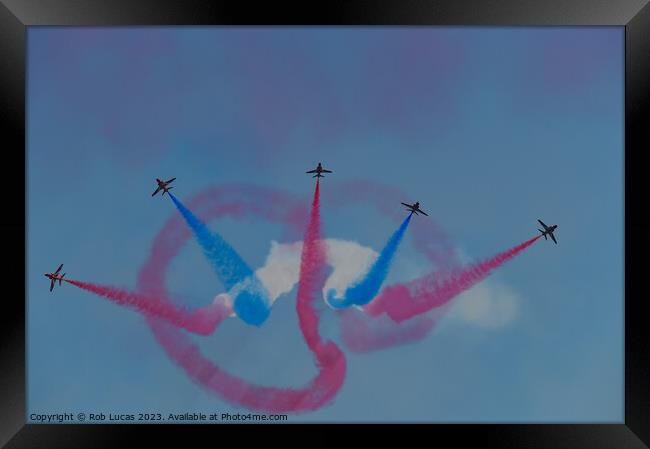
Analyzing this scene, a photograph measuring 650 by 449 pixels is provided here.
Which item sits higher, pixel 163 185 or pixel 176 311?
pixel 163 185

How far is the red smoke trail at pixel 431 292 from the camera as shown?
40.3 ft

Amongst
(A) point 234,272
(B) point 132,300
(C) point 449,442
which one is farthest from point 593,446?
(B) point 132,300

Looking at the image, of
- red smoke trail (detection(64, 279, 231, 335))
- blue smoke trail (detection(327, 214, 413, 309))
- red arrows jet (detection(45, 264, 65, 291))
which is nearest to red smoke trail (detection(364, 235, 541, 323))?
blue smoke trail (detection(327, 214, 413, 309))

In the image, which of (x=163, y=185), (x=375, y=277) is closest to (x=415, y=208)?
(x=375, y=277)

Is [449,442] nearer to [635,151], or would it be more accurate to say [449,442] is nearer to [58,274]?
[635,151]

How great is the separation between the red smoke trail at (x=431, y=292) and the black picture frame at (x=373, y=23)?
115 inches

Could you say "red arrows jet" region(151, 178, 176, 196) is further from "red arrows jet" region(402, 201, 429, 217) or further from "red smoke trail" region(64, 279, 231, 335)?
"red arrows jet" region(402, 201, 429, 217)

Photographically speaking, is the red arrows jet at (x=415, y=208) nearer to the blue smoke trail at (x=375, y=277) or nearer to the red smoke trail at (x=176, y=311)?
the blue smoke trail at (x=375, y=277)

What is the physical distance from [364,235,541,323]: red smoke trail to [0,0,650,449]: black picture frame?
9.61ft

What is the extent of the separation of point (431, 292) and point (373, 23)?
24.2 ft

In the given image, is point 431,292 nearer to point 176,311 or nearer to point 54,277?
point 176,311

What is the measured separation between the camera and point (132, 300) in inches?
481

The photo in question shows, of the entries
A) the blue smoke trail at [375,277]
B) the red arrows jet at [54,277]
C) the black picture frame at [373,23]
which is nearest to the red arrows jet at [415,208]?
the blue smoke trail at [375,277]

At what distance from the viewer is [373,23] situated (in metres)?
10.6
